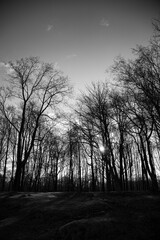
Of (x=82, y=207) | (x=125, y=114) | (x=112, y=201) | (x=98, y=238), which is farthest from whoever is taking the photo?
(x=125, y=114)

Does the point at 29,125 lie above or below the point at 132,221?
above

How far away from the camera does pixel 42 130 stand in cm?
2405

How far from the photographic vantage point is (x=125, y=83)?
10.1 m

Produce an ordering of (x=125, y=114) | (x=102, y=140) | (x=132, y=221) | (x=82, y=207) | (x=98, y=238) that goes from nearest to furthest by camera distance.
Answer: (x=98, y=238)
(x=132, y=221)
(x=82, y=207)
(x=125, y=114)
(x=102, y=140)

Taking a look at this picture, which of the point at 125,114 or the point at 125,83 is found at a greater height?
the point at 125,83

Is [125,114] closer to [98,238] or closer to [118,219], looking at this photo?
[118,219]

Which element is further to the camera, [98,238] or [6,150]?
[6,150]

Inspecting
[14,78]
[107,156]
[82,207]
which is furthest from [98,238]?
[14,78]

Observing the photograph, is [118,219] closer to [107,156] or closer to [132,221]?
[132,221]

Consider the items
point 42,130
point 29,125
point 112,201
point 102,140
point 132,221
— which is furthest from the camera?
point 42,130

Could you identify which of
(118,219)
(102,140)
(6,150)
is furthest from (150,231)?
(6,150)

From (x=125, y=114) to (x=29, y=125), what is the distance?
14184mm

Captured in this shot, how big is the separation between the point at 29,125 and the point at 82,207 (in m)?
16.4

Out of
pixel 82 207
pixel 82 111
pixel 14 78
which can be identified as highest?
pixel 14 78
